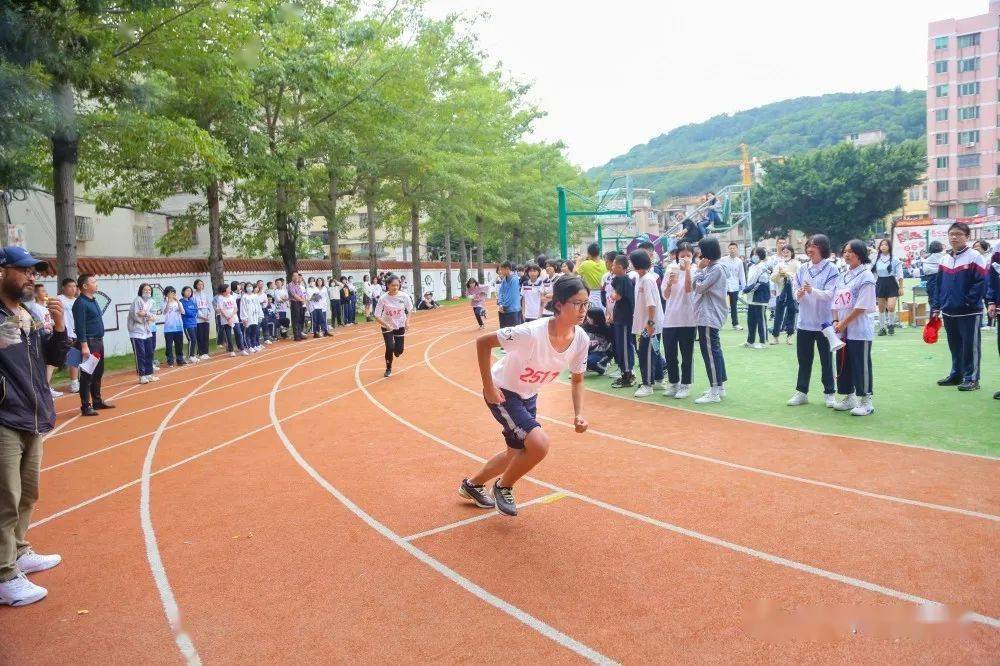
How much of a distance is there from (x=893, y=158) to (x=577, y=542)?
61.1 m

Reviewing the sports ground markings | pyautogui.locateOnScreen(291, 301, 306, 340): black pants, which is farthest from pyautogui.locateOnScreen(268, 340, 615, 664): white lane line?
pyautogui.locateOnScreen(291, 301, 306, 340): black pants

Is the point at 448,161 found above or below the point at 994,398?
above

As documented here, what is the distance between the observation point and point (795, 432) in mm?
7395

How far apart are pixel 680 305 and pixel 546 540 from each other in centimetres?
509

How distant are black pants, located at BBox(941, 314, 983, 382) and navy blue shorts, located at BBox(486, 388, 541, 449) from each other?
649 centimetres

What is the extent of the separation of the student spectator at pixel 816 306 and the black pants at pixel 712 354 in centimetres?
96

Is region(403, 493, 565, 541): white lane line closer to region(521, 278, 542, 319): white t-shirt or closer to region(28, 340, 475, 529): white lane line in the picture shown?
region(28, 340, 475, 529): white lane line

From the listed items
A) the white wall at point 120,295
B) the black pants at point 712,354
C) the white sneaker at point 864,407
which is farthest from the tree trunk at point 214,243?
the white sneaker at point 864,407

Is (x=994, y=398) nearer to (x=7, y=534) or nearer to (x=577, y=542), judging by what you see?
(x=577, y=542)

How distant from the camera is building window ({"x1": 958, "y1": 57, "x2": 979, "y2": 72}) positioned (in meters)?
73.4

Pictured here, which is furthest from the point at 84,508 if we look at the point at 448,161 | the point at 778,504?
the point at 448,161

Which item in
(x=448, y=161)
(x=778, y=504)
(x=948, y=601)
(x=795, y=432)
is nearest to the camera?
(x=948, y=601)

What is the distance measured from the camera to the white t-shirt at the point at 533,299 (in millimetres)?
13664

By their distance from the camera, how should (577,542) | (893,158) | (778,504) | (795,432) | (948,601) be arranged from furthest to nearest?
(893,158) < (795,432) < (778,504) < (577,542) < (948,601)
